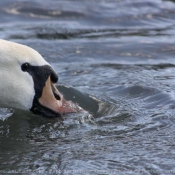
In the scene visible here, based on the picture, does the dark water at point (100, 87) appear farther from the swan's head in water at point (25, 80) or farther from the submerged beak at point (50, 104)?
the swan's head in water at point (25, 80)

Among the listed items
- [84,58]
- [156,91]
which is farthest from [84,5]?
[156,91]

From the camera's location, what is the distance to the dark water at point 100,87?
5.51 m

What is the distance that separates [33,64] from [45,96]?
0.39 metres

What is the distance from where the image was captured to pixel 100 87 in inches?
305

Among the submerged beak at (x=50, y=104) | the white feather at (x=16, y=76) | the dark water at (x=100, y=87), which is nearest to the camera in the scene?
the dark water at (x=100, y=87)

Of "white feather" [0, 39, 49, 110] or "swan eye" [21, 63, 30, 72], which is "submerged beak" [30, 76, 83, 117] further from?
"swan eye" [21, 63, 30, 72]

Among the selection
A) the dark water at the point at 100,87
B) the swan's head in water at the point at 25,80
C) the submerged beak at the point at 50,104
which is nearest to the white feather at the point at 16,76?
the swan's head in water at the point at 25,80

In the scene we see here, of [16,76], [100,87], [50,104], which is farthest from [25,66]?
[100,87]

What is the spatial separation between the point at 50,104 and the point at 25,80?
1.26 feet

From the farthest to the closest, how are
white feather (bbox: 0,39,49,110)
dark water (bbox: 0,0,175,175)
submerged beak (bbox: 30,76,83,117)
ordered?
submerged beak (bbox: 30,76,83,117), white feather (bbox: 0,39,49,110), dark water (bbox: 0,0,175,175)

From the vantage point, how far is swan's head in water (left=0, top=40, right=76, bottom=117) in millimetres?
5965

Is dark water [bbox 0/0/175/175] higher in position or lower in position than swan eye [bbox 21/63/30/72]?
lower

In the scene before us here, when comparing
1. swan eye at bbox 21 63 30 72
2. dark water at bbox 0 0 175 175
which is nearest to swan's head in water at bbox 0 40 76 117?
swan eye at bbox 21 63 30 72

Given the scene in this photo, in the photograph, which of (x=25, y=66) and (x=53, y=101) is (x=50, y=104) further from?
(x=25, y=66)
